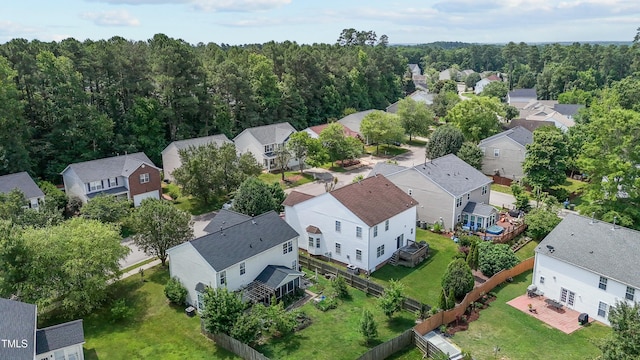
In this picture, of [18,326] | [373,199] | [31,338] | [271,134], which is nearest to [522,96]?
[271,134]

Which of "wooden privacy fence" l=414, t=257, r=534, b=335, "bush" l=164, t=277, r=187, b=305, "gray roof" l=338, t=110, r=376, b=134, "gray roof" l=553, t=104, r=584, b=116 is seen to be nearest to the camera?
"wooden privacy fence" l=414, t=257, r=534, b=335

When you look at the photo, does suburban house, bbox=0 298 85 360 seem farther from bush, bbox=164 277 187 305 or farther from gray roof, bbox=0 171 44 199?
gray roof, bbox=0 171 44 199

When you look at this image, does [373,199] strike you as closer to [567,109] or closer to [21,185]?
[21,185]

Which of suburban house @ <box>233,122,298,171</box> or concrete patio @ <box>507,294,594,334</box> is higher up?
suburban house @ <box>233,122,298,171</box>

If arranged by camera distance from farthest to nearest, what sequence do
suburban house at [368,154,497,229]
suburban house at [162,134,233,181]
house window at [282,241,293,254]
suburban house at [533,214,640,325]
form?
suburban house at [162,134,233,181] → suburban house at [368,154,497,229] → house window at [282,241,293,254] → suburban house at [533,214,640,325]

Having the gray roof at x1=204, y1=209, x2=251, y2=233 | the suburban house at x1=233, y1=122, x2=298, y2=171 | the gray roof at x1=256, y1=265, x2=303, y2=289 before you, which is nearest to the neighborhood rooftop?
the gray roof at x1=256, y1=265, x2=303, y2=289

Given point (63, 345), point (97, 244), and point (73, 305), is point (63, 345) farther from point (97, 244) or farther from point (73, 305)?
point (97, 244)
